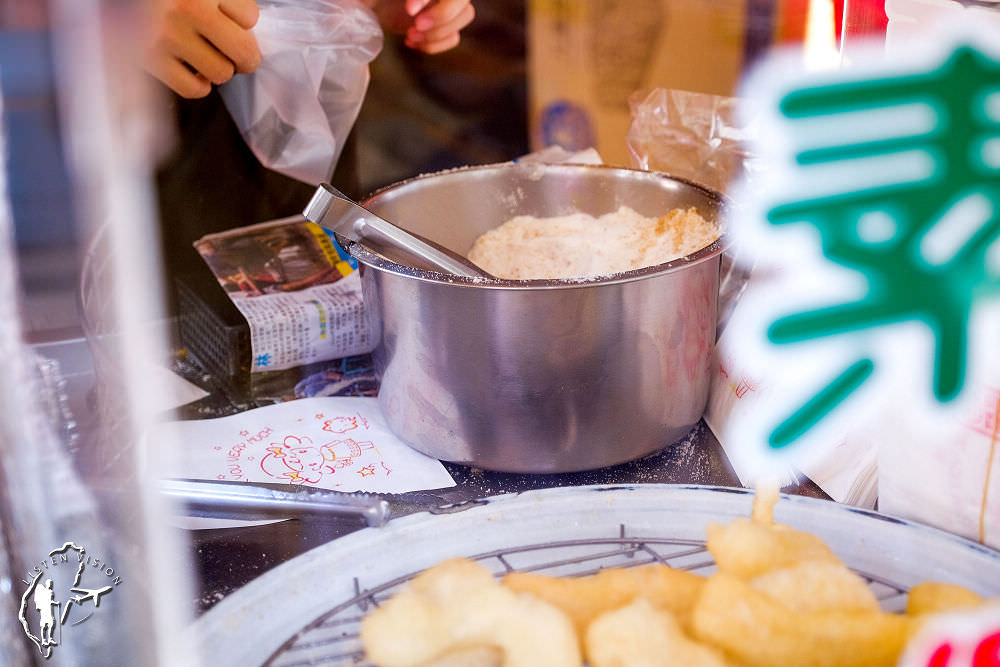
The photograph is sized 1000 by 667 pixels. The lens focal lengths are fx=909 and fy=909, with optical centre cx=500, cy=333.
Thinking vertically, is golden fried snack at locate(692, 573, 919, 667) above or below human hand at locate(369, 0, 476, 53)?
below

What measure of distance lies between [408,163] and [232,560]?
1.43 meters

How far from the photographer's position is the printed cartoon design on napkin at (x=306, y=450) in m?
1.17

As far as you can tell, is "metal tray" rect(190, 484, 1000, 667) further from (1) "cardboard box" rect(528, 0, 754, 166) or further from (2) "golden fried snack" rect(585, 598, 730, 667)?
(1) "cardboard box" rect(528, 0, 754, 166)

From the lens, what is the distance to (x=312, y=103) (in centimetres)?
165

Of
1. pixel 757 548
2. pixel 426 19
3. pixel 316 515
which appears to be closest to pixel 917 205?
pixel 757 548

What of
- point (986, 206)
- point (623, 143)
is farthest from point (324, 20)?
point (986, 206)

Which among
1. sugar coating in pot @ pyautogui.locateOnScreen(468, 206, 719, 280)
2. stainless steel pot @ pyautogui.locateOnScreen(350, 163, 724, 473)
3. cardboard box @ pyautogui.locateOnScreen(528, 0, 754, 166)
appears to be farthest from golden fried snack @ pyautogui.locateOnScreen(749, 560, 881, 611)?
cardboard box @ pyautogui.locateOnScreen(528, 0, 754, 166)

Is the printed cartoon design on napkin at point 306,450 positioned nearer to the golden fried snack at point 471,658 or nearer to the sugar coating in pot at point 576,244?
the sugar coating in pot at point 576,244

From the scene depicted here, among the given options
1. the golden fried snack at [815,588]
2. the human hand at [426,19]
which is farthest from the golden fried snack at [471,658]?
the human hand at [426,19]

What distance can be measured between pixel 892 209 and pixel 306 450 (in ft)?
2.64

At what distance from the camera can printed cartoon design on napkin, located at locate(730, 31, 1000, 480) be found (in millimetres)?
767

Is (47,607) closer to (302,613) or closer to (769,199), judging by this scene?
(302,613)

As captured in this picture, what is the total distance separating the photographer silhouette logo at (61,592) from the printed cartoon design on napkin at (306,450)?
0.30 metres

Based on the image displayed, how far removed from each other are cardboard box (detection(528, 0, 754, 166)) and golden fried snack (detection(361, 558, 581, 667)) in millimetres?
1432
